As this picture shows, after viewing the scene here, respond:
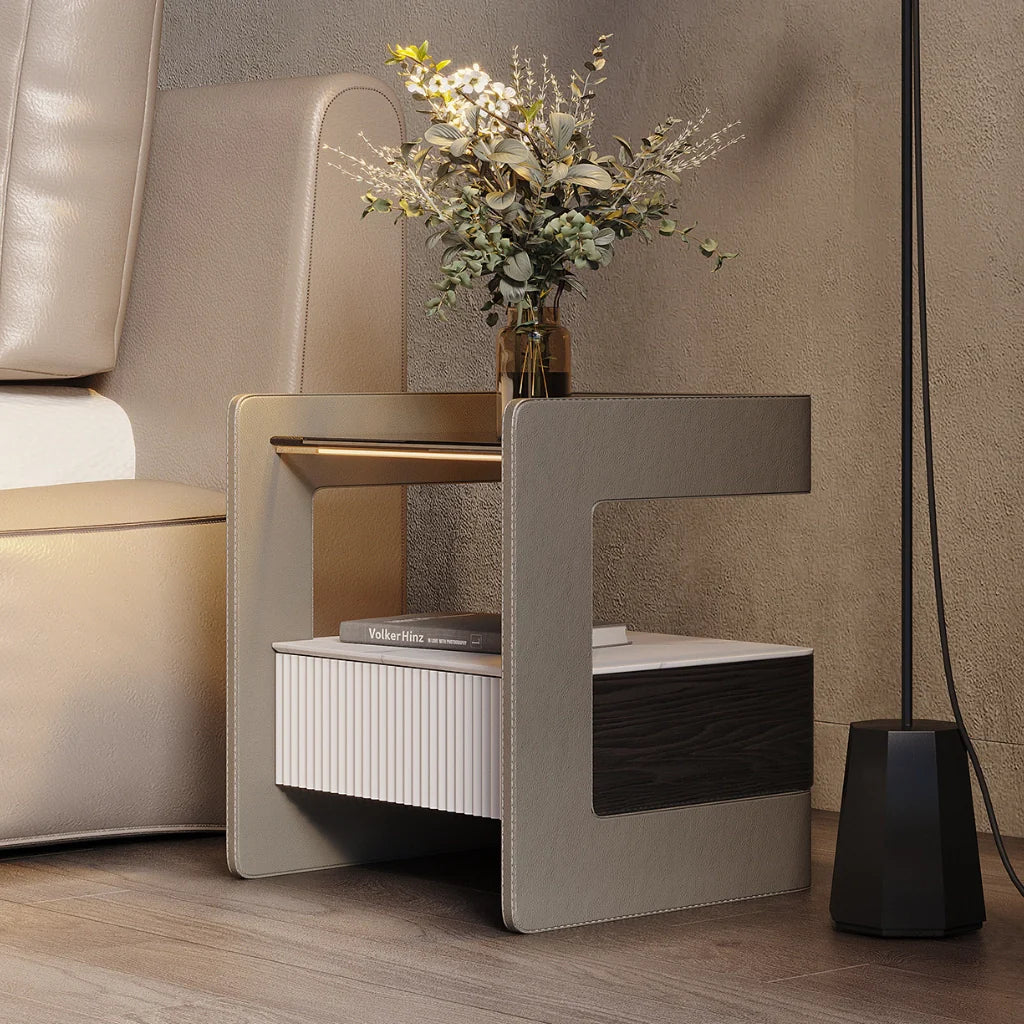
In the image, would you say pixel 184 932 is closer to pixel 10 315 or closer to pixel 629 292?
pixel 10 315

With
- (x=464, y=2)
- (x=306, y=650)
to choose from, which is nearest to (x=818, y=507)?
(x=306, y=650)

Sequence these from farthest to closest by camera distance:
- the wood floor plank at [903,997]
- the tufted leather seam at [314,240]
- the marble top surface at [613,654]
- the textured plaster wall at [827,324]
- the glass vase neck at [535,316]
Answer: the tufted leather seam at [314,240]
the textured plaster wall at [827,324]
the glass vase neck at [535,316]
the marble top surface at [613,654]
the wood floor plank at [903,997]

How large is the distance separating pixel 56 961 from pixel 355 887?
43 cm

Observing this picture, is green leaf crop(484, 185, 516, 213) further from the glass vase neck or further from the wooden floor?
the wooden floor

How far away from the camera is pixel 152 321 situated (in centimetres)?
241

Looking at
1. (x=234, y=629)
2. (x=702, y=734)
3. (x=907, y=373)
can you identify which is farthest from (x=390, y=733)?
(x=907, y=373)

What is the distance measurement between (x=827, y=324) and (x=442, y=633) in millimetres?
781

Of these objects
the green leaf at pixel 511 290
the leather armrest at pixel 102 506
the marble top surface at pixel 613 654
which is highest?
the green leaf at pixel 511 290

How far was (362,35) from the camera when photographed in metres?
2.93

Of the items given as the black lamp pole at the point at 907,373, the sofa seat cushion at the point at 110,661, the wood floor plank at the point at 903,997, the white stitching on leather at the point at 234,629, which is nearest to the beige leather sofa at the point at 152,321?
the sofa seat cushion at the point at 110,661

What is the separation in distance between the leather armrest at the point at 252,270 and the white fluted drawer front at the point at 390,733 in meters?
0.47

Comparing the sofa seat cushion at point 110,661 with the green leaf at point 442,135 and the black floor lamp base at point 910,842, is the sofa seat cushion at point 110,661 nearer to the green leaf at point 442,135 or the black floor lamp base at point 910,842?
the green leaf at point 442,135

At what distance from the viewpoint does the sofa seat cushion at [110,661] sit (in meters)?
2.01

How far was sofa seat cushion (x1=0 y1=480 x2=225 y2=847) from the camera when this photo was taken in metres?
2.01
